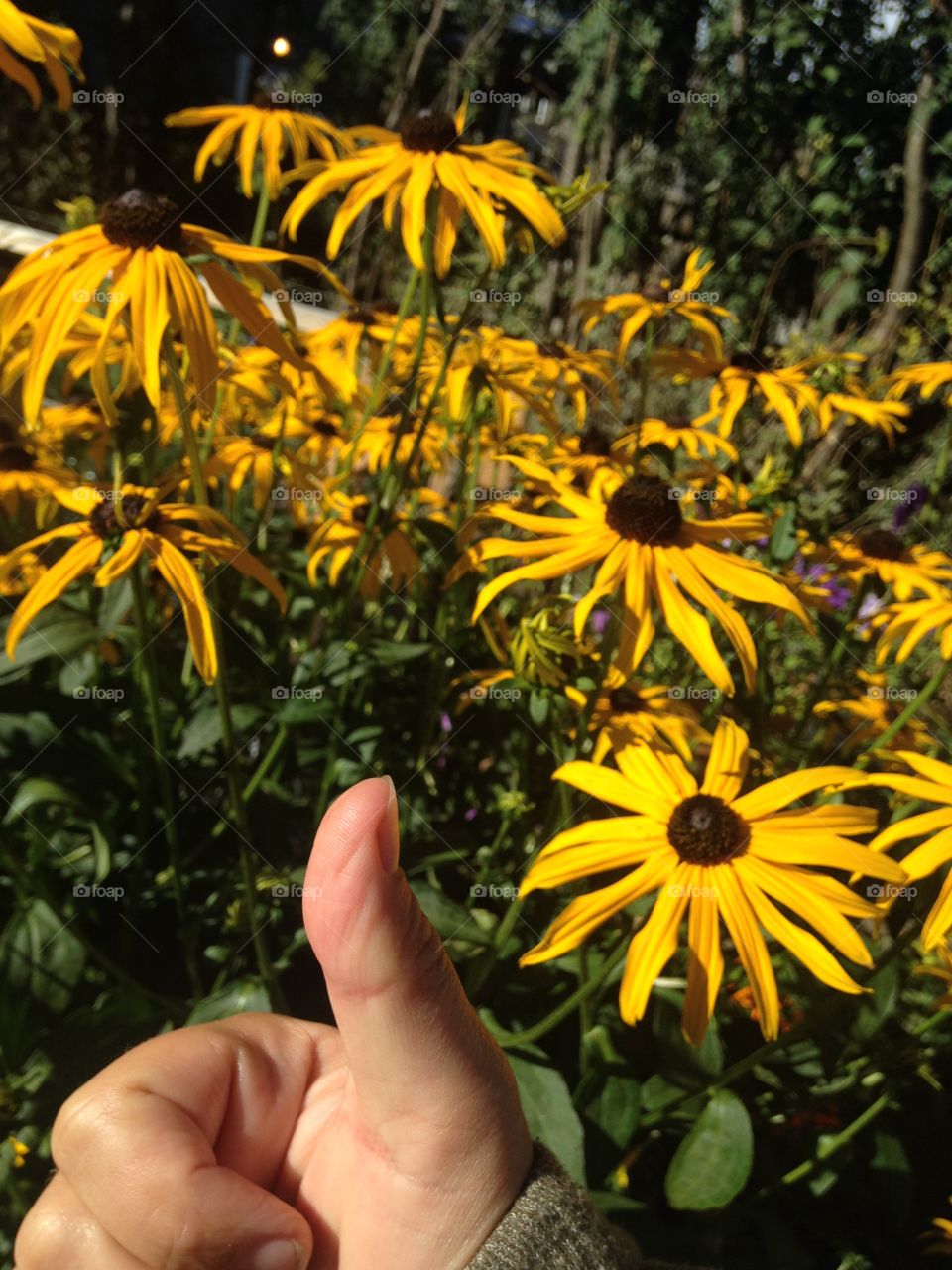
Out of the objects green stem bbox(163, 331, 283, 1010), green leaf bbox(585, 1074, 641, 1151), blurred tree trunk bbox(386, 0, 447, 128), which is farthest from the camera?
blurred tree trunk bbox(386, 0, 447, 128)

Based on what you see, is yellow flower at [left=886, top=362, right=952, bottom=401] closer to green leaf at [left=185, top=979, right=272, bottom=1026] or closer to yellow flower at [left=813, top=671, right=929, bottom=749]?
yellow flower at [left=813, top=671, right=929, bottom=749]

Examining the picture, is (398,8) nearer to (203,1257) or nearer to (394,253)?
(394,253)

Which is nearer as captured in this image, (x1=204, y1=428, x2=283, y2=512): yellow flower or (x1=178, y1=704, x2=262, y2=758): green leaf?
(x1=178, y1=704, x2=262, y2=758): green leaf

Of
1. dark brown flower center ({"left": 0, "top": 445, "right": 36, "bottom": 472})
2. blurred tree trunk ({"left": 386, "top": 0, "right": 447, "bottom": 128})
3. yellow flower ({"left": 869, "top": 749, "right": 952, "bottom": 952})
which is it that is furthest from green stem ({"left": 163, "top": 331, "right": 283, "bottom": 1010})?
blurred tree trunk ({"left": 386, "top": 0, "right": 447, "bottom": 128})

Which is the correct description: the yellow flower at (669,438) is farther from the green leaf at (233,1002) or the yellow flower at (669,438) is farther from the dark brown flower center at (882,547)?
the green leaf at (233,1002)

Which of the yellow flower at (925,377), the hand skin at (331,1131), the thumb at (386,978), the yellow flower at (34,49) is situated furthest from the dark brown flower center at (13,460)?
the yellow flower at (925,377)

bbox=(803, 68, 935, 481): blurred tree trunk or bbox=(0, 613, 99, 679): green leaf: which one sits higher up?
bbox=(803, 68, 935, 481): blurred tree trunk

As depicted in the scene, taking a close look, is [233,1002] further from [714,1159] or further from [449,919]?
[714,1159]
